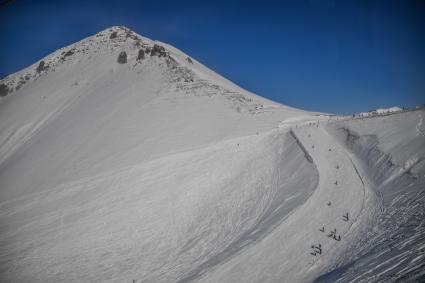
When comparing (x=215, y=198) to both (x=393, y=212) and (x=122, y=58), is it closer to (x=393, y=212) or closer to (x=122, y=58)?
(x=393, y=212)

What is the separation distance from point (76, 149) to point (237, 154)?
12551 mm

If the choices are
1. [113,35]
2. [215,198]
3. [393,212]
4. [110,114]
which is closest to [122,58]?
[113,35]

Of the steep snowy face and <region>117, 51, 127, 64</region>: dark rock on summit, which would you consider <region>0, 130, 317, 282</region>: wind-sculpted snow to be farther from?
<region>117, 51, 127, 64</region>: dark rock on summit

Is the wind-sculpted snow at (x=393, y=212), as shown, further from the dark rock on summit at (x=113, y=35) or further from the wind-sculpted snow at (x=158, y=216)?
the dark rock on summit at (x=113, y=35)

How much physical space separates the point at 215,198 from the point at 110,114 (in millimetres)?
17512

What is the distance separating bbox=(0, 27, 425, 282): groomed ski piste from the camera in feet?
25.5

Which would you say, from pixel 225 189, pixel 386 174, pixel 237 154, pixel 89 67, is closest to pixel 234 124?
pixel 237 154

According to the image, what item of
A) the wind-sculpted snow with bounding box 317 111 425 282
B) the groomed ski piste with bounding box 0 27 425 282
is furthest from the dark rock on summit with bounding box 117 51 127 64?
the wind-sculpted snow with bounding box 317 111 425 282

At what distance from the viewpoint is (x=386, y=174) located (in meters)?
10.8

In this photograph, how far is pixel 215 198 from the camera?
44.1ft

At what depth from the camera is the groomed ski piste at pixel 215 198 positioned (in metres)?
7.78

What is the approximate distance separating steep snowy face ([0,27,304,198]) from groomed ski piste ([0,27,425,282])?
0.21 metres

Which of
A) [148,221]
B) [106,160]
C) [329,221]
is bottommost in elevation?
[329,221]

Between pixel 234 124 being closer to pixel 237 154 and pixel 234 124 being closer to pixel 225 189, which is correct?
pixel 237 154
